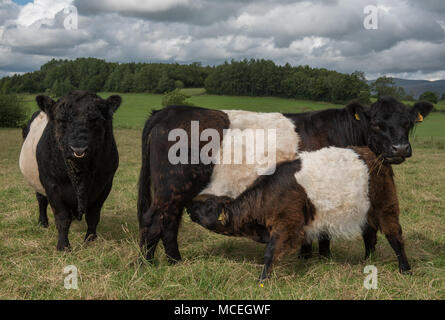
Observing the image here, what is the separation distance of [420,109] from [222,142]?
107 inches

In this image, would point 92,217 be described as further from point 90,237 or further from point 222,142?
point 222,142

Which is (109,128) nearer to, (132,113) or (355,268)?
(355,268)

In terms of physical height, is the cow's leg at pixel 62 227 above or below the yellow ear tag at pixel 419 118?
below

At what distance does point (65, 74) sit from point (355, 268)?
54094 mm

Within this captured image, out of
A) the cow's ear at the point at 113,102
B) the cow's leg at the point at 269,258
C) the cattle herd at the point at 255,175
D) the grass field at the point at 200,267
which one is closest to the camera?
the grass field at the point at 200,267

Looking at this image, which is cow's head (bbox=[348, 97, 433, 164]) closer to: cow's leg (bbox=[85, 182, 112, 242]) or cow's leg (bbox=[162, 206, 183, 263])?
cow's leg (bbox=[162, 206, 183, 263])

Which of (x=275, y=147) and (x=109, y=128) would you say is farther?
(x=109, y=128)

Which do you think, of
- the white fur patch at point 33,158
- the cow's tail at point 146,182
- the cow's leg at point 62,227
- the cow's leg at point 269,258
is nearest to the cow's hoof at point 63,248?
the cow's leg at point 62,227

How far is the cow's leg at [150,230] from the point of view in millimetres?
4473

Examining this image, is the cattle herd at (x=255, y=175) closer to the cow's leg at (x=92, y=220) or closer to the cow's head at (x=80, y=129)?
the cow's head at (x=80, y=129)

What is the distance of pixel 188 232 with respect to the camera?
6043mm

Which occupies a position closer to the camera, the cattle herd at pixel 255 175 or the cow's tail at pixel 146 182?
the cattle herd at pixel 255 175

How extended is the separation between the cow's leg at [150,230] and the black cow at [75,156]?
42.2 inches
